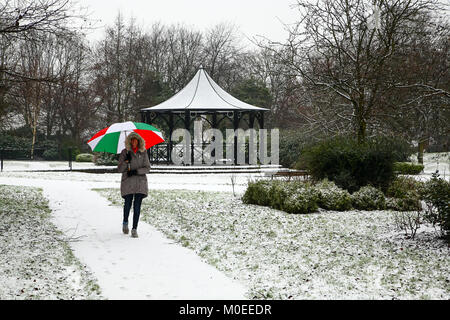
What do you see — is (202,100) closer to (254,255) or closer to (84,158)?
(84,158)

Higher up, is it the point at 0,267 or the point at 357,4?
the point at 357,4

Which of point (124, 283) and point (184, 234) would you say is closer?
point (124, 283)

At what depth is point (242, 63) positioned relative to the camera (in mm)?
45250

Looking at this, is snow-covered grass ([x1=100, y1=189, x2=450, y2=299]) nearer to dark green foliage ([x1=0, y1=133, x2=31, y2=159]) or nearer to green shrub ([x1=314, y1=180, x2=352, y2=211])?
green shrub ([x1=314, y1=180, x2=352, y2=211])

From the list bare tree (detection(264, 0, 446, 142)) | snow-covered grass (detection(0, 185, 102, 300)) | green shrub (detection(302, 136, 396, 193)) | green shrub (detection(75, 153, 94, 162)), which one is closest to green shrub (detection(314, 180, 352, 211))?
green shrub (detection(302, 136, 396, 193))

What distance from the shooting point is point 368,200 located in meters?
11.4

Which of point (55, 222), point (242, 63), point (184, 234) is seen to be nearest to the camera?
point (184, 234)

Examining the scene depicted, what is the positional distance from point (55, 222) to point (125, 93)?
30.7m

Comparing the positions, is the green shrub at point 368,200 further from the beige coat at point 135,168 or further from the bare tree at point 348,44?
the beige coat at point 135,168

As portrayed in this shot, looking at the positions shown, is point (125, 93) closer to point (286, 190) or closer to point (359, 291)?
point (286, 190)

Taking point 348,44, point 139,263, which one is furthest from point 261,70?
point 139,263

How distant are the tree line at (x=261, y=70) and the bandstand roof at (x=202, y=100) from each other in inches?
127

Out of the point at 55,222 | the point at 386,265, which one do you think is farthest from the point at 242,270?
the point at 55,222

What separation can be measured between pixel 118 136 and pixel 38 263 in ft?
10.2
